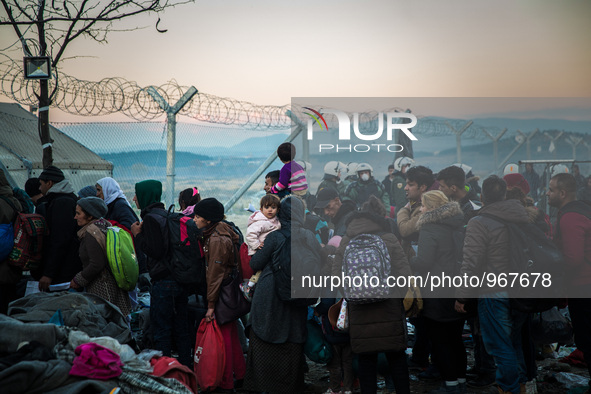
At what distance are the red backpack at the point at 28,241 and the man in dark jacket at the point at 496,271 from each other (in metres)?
3.72

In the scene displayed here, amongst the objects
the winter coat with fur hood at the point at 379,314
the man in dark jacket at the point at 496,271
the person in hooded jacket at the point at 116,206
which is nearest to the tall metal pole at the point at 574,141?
the man in dark jacket at the point at 496,271

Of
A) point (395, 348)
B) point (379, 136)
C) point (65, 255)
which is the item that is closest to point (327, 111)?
point (379, 136)

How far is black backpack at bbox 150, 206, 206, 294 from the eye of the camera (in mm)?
4859

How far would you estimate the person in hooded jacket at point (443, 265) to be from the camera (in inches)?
176

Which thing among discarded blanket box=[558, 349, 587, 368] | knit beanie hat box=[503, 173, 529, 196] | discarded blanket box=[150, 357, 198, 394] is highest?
knit beanie hat box=[503, 173, 529, 196]

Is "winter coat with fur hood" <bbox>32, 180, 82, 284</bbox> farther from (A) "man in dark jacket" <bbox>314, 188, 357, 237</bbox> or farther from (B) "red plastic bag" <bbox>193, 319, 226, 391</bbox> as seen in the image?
(A) "man in dark jacket" <bbox>314, 188, 357, 237</bbox>

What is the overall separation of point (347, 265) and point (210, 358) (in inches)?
60.1

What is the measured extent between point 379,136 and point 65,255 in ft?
10.3

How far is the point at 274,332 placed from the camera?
15.0 feet

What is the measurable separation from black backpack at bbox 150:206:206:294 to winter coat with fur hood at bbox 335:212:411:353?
1.40 meters

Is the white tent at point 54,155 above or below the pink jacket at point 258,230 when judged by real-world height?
above

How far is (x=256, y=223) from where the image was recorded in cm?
472

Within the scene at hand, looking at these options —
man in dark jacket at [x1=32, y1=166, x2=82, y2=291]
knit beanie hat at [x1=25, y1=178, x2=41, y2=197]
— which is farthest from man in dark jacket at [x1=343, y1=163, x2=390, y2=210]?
knit beanie hat at [x1=25, y1=178, x2=41, y2=197]

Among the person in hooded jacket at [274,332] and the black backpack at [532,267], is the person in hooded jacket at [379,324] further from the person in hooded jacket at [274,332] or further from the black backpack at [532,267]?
the black backpack at [532,267]
